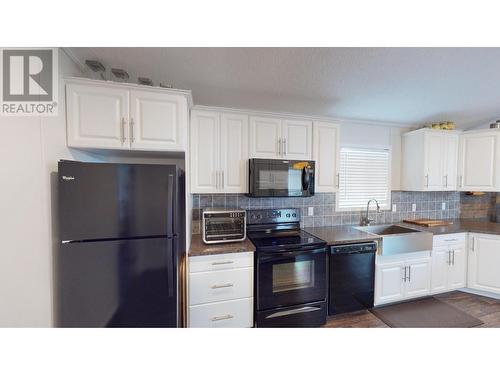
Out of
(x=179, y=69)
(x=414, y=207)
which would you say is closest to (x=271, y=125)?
(x=179, y=69)

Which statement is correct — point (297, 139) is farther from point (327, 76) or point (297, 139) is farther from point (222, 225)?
point (222, 225)

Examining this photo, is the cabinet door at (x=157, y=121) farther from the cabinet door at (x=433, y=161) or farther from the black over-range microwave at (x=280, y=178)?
the cabinet door at (x=433, y=161)

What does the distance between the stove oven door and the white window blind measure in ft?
3.66

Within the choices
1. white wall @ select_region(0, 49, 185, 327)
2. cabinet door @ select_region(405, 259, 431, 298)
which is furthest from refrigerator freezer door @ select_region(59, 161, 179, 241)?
cabinet door @ select_region(405, 259, 431, 298)

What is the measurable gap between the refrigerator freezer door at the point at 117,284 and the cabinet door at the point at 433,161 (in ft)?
10.8

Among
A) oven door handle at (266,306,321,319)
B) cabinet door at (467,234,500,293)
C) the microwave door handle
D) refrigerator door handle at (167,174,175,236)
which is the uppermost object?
the microwave door handle

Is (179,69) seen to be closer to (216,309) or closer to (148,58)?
(148,58)

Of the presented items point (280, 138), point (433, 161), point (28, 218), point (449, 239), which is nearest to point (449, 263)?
point (449, 239)

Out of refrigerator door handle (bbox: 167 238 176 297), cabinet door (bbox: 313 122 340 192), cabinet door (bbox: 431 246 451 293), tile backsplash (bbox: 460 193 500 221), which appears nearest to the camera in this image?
refrigerator door handle (bbox: 167 238 176 297)

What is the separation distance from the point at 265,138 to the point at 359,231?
1.58 meters

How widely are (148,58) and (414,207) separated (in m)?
3.82

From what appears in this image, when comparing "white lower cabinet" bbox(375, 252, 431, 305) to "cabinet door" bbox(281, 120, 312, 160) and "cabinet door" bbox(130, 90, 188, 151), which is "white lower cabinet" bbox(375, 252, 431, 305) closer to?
"cabinet door" bbox(281, 120, 312, 160)

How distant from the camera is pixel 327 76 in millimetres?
1647

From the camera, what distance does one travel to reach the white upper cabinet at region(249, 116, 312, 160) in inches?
80.4
